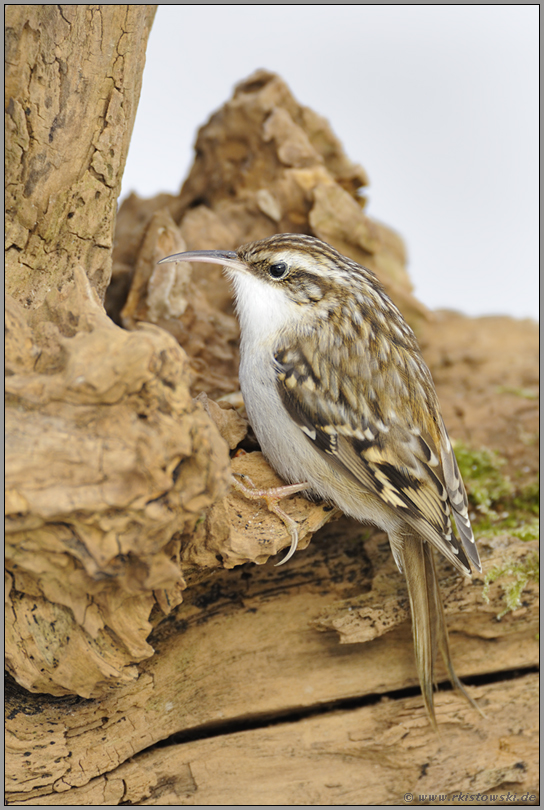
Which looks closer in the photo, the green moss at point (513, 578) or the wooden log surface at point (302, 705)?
the wooden log surface at point (302, 705)

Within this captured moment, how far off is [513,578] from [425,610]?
0.54 meters

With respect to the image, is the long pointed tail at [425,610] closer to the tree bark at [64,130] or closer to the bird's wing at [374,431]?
the bird's wing at [374,431]

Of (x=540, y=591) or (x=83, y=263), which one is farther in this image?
(x=540, y=591)

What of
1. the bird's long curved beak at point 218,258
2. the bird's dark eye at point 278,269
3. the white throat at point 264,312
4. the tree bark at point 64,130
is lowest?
the white throat at point 264,312

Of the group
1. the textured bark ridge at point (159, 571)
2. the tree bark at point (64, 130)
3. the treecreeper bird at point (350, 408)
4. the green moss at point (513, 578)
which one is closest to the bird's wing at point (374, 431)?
the treecreeper bird at point (350, 408)

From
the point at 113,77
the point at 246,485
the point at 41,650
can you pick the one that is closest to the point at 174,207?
the point at 113,77

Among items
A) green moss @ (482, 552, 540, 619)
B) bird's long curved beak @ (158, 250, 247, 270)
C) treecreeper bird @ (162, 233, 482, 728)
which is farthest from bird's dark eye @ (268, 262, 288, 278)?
green moss @ (482, 552, 540, 619)

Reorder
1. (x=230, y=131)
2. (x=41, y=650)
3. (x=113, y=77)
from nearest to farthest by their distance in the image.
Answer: (x=41, y=650), (x=113, y=77), (x=230, y=131)

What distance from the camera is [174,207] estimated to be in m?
4.16

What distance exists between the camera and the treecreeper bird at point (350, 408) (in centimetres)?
244

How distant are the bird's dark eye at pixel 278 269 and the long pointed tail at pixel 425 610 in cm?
115

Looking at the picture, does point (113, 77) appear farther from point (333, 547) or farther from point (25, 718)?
point (25, 718)

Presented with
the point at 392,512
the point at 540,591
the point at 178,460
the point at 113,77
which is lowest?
the point at 540,591

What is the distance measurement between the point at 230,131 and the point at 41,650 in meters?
3.13
